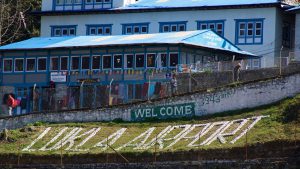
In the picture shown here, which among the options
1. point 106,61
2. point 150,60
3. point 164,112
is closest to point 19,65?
point 106,61

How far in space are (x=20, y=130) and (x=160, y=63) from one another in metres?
12.1

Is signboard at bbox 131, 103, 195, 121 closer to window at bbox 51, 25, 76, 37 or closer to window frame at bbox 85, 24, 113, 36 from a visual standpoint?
window frame at bbox 85, 24, 113, 36

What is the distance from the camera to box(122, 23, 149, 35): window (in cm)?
7588

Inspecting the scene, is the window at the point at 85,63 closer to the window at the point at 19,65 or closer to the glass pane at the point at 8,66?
the window at the point at 19,65

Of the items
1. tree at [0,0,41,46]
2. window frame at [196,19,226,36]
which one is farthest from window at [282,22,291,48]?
tree at [0,0,41,46]

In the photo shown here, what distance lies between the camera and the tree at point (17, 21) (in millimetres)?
83250

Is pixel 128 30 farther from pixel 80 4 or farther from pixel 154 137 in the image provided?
pixel 154 137

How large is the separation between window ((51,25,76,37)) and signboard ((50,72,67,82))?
1028 centimetres

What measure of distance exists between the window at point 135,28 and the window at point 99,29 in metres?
1.40

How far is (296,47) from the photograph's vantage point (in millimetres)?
70312

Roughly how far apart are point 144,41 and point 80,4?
1422 centimetres

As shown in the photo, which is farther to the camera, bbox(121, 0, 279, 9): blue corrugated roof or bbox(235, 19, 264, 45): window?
bbox(121, 0, 279, 9): blue corrugated roof

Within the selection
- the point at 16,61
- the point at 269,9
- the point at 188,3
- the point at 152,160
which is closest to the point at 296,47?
the point at 269,9

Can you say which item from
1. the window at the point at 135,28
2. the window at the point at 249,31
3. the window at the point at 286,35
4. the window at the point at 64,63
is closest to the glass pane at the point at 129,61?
the window at the point at 64,63
